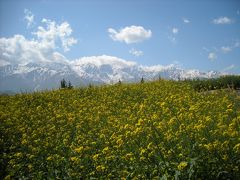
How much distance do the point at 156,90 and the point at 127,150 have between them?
930cm

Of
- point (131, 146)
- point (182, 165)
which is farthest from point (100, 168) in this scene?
point (182, 165)

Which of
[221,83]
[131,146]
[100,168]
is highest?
[221,83]

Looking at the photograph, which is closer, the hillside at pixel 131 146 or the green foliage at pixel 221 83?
the hillside at pixel 131 146

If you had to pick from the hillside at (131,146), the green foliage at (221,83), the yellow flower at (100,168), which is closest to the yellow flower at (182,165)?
the hillside at (131,146)

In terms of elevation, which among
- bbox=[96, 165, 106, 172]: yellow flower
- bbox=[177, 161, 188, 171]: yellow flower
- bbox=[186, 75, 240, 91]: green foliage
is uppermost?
bbox=[186, 75, 240, 91]: green foliage

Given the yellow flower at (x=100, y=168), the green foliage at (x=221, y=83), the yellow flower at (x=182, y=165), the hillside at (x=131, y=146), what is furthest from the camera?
the green foliage at (x=221, y=83)

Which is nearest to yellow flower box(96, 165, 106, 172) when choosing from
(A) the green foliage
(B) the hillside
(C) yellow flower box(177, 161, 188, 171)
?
(B) the hillside

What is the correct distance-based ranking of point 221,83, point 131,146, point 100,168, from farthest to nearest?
point 221,83, point 131,146, point 100,168

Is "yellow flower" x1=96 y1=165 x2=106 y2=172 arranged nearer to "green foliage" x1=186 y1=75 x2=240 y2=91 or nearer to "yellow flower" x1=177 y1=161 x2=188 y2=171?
"yellow flower" x1=177 y1=161 x2=188 y2=171

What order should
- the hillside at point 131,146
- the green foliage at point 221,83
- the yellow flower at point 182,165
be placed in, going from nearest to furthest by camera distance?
1. the yellow flower at point 182,165
2. the hillside at point 131,146
3. the green foliage at point 221,83

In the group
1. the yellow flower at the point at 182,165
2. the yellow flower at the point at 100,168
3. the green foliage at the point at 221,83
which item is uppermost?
the green foliage at the point at 221,83

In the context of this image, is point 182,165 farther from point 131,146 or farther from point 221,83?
point 221,83

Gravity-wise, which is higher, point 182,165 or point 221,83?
point 221,83

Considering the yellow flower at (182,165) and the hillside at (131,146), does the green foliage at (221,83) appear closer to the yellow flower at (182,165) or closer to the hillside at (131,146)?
the hillside at (131,146)
